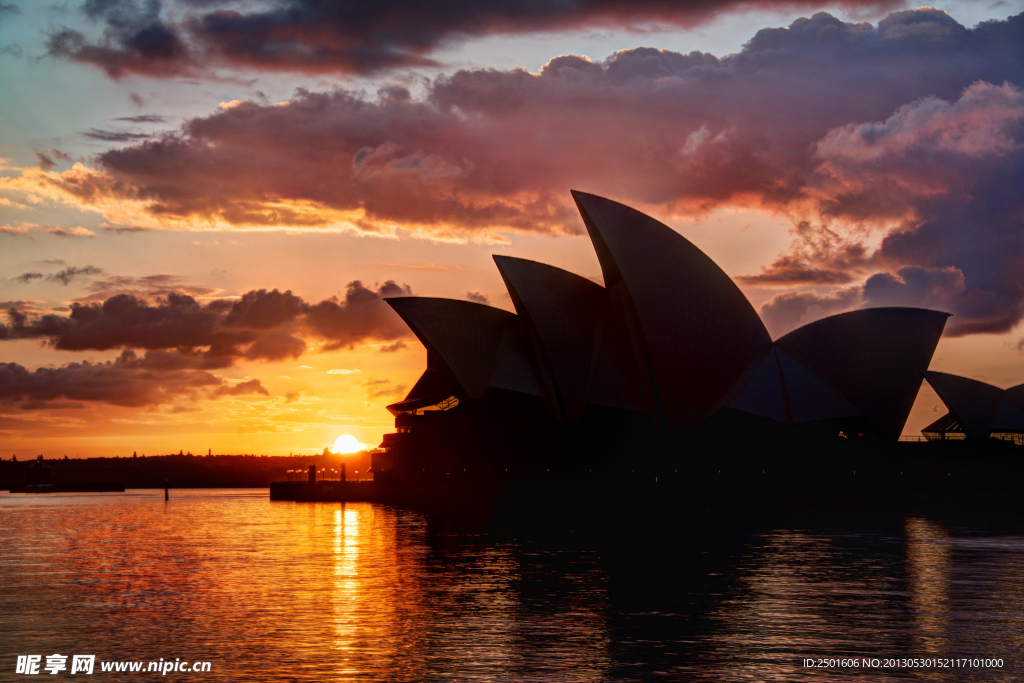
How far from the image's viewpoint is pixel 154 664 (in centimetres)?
1520

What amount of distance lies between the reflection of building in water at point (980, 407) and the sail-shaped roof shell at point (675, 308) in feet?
76.0

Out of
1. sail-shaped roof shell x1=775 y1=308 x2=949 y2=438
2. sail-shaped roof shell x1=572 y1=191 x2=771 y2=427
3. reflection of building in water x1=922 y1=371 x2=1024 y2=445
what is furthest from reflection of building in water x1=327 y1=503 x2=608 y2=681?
reflection of building in water x1=922 y1=371 x2=1024 y2=445

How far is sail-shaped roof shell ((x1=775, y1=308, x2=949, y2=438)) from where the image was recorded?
6794cm

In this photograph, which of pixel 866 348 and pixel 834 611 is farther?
pixel 866 348

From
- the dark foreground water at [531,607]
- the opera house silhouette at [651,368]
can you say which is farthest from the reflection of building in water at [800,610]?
the opera house silhouette at [651,368]

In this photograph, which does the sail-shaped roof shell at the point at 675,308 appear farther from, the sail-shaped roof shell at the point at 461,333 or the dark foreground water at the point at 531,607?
the dark foreground water at the point at 531,607

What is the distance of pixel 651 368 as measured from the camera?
215 ft

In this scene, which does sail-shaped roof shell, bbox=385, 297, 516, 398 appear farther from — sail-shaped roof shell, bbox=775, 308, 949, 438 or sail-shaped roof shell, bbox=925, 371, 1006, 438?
sail-shaped roof shell, bbox=925, 371, 1006, 438

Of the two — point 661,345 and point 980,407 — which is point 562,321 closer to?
point 661,345

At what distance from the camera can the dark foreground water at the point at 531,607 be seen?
1484 cm

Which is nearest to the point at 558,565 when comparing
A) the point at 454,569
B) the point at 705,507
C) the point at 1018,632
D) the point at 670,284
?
the point at 454,569

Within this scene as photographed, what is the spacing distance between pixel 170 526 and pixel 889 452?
176 feet

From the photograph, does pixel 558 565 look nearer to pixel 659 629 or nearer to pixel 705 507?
pixel 659 629

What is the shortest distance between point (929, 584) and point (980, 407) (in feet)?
213
